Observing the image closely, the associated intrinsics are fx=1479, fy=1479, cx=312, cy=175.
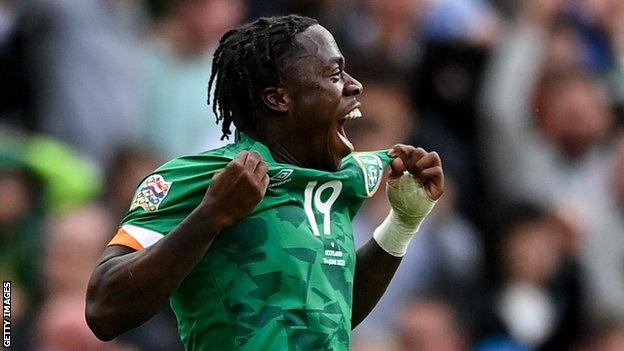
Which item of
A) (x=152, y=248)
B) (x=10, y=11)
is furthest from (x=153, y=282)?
(x=10, y=11)

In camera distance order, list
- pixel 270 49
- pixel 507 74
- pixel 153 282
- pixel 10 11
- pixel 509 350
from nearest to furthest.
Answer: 1. pixel 153 282
2. pixel 270 49
3. pixel 10 11
4. pixel 509 350
5. pixel 507 74

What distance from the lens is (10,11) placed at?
790 cm

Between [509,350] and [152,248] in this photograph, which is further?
[509,350]

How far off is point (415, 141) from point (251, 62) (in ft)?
14.6

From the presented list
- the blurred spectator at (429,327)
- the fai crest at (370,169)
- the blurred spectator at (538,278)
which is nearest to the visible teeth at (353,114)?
the fai crest at (370,169)

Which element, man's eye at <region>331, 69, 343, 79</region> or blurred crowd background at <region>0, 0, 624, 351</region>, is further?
blurred crowd background at <region>0, 0, 624, 351</region>

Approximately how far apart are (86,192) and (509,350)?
267 cm

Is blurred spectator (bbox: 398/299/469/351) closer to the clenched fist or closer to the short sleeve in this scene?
the clenched fist

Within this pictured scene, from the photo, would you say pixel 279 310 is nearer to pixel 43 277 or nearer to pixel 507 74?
pixel 43 277

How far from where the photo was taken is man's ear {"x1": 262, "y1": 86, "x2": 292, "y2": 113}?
14.4ft

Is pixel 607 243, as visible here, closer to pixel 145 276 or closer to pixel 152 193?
pixel 152 193

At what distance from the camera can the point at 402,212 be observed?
486 centimetres

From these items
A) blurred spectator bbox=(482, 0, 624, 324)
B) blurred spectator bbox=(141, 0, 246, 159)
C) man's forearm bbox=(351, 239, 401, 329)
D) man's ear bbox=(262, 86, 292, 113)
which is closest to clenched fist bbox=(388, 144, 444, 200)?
man's forearm bbox=(351, 239, 401, 329)

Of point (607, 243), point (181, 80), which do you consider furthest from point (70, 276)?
point (607, 243)
